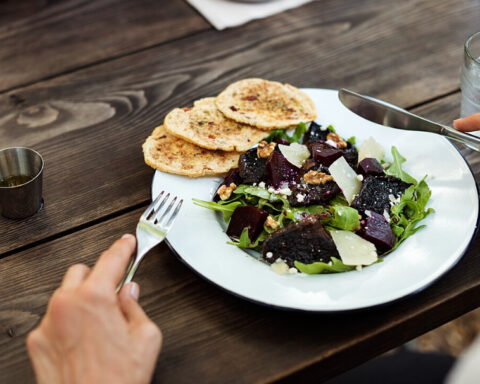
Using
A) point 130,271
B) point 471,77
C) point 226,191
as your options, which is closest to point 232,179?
point 226,191

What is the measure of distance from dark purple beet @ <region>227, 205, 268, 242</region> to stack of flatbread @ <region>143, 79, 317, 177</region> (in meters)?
0.24

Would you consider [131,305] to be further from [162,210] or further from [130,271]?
[162,210]

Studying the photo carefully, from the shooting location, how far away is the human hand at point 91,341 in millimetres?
1078

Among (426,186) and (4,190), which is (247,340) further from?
(4,190)

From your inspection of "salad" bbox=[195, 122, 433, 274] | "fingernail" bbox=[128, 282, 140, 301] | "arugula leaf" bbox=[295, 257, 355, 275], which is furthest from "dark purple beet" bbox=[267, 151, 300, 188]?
"fingernail" bbox=[128, 282, 140, 301]

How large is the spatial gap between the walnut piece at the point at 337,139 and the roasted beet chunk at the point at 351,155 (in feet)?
0.06

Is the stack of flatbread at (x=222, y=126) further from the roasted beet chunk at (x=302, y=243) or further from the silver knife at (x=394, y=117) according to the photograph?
the roasted beet chunk at (x=302, y=243)

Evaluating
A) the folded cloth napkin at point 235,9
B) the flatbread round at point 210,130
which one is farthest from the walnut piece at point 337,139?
the folded cloth napkin at point 235,9

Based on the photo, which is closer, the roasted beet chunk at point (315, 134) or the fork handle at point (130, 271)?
the fork handle at point (130, 271)

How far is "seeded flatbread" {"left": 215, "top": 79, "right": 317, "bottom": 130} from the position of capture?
1.92 m

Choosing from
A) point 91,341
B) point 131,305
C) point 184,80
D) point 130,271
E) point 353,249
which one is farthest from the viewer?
point 184,80

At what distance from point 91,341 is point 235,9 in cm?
209

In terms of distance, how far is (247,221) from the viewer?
1.55m

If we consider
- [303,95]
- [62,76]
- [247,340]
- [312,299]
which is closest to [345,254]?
[312,299]
